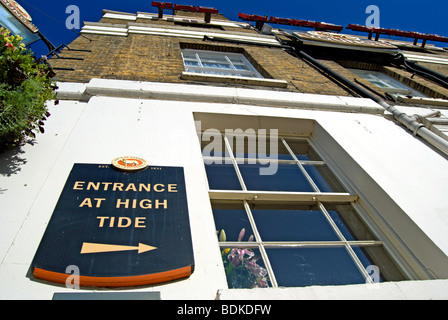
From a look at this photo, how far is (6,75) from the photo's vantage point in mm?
2717

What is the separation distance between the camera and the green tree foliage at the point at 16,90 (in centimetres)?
266

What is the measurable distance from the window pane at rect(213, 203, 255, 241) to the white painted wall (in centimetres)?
40

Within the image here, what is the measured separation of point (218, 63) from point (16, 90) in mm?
5875

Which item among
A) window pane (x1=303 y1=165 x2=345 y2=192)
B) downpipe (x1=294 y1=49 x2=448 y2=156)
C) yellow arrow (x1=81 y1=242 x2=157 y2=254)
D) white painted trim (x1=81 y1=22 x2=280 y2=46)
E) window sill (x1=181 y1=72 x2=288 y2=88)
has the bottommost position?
yellow arrow (x1=81 y1=242 x2=157 y2=254)

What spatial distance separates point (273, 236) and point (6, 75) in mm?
2844

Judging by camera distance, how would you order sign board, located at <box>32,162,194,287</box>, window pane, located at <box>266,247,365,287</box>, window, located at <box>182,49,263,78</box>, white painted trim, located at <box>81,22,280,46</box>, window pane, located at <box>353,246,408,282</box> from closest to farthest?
sign board, located at <box>32,162,194,287</box>, window pane, located at <box>266,247,365,287</box>, window pane, located at <box>353,246,408,282</box>, window, located at <box>182,49,263,78</box>, white painted trim, located at <box>81,22,280,46</box>

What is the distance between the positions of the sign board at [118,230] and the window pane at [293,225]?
94 centimetres

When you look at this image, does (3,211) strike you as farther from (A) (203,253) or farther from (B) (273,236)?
(B) (273,236)

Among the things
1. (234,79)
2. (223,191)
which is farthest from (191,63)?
(223,191)

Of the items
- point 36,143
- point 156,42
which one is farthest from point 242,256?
point 156,42

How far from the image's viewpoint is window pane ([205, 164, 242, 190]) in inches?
146

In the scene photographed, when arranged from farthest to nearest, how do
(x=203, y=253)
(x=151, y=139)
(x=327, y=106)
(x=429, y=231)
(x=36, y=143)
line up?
1. (x=327, y=106)
2. (x=151, y=139)
3. (x=36, y=143)
4. (x=429, y=231)
5. (x=203, y=253)

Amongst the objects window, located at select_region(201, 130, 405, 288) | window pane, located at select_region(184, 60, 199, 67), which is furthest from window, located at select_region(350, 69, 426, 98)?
window, located at select_region(201, 130, 405, 288)

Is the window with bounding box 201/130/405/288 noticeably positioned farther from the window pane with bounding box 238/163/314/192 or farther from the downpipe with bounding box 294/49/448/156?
the downpipe with bounding box 294/49/448/156
